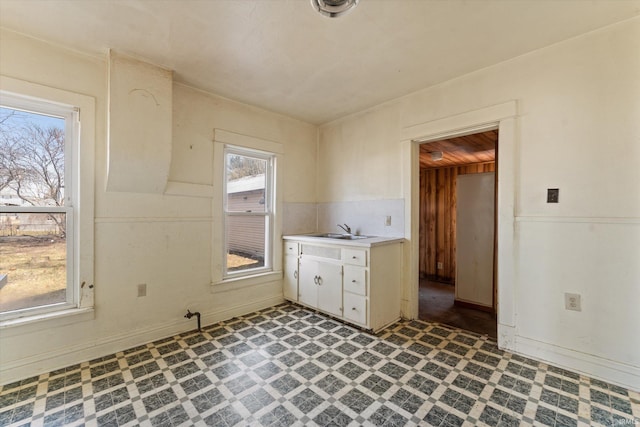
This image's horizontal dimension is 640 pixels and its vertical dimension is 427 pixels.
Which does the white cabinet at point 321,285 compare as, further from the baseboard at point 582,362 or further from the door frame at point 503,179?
the baseboard at point 582,362

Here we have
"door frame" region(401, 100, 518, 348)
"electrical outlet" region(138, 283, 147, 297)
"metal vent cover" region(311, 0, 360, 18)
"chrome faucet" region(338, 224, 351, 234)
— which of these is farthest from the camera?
"chrome faucet" region(338, 224, 351, 234)

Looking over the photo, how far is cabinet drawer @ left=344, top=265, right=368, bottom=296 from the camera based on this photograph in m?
2.70

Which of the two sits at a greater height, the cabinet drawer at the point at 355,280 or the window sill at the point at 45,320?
the cabinet drawer at the point at 355,280

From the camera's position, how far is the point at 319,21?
1.84 metres

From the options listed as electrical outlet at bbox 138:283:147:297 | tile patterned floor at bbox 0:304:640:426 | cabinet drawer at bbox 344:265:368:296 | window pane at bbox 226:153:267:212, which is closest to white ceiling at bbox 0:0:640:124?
window pane at bbox 226:153:267:212

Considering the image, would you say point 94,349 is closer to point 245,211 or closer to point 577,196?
point 245,211

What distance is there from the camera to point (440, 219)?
5.40 m

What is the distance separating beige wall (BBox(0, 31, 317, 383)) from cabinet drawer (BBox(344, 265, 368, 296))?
1.16 meters

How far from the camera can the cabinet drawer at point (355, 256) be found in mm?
2698

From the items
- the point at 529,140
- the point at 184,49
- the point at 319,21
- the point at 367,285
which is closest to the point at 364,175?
the point at 367,285

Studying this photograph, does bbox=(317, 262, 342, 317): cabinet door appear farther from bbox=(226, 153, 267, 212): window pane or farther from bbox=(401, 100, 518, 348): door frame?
bbox=(401, 100, 518, 348): door frame

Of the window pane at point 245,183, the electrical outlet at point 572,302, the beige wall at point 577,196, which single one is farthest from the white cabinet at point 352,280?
the electrical outlet at point 572,302

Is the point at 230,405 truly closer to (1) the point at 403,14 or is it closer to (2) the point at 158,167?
(2) the point at 158,167

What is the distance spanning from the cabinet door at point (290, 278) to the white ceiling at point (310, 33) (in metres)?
2.08
